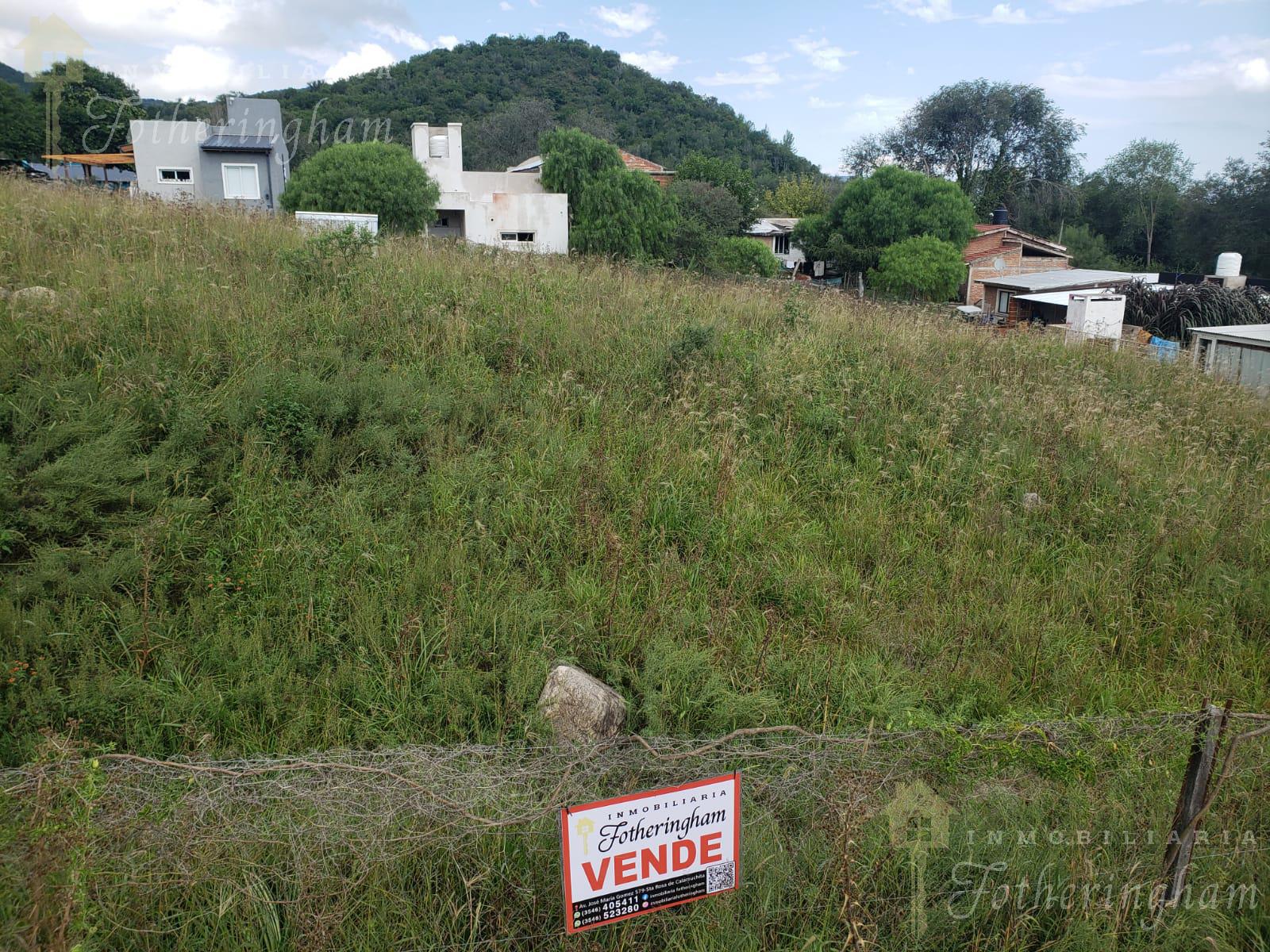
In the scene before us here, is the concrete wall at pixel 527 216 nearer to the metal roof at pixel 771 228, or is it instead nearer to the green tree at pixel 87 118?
the metal roof at pixel 771 228

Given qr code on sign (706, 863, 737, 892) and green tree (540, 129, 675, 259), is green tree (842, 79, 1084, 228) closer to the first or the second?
green tree (540, 129, 675, 259)

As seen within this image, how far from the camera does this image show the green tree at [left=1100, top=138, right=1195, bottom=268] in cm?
5306

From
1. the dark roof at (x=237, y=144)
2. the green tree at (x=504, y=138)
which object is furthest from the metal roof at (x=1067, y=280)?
the green tree at (x=504, y=138)

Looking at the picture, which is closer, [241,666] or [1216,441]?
[241,666]

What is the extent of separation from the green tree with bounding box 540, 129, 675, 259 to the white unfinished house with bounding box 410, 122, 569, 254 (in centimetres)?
167

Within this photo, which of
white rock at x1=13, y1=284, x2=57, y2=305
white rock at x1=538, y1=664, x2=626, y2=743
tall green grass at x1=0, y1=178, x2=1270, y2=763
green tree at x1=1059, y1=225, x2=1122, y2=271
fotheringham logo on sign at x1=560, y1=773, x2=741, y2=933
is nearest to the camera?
fotheringham logo on sign at x1=560, y1=773, x2=741, y2=933

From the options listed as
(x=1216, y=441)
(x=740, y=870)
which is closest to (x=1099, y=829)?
(x=740, y=870)

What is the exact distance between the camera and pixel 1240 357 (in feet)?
42.6

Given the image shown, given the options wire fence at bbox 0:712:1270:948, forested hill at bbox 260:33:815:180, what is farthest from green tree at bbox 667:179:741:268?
wire fence at bbox 0:712:1270:948

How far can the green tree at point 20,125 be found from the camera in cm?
4341

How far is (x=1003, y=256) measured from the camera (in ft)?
131

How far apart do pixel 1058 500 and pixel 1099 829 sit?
4.07m

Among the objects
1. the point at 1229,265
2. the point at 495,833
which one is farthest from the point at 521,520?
the point at 1229,265

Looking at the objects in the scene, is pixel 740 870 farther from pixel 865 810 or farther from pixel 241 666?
pixel 241 666
